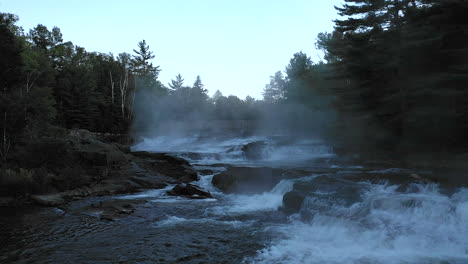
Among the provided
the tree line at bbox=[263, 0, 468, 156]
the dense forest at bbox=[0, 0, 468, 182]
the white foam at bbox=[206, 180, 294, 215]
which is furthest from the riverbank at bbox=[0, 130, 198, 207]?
the tree line at bbox=[263, 0, 468, 156]

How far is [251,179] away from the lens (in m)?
11.7

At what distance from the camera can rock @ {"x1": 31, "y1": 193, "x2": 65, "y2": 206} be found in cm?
869

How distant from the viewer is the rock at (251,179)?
11344 mm

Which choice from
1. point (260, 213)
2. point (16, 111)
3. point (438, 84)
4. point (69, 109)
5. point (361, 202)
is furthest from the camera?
point (69, 109)

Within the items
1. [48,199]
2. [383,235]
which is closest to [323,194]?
[383,235]

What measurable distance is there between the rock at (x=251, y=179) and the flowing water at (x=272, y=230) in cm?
180

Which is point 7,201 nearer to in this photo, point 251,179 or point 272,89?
point 251,179

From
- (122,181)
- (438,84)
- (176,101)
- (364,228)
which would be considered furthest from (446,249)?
(176,101)

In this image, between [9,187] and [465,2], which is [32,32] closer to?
[9,187]

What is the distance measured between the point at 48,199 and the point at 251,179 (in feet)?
21.8

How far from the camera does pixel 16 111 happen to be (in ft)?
40.6

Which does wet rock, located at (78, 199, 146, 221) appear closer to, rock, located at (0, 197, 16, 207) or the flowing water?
the flowing water

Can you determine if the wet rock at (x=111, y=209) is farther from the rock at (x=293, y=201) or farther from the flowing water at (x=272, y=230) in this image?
the rock at (x=293, y=201)

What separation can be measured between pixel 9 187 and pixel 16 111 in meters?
4.45
